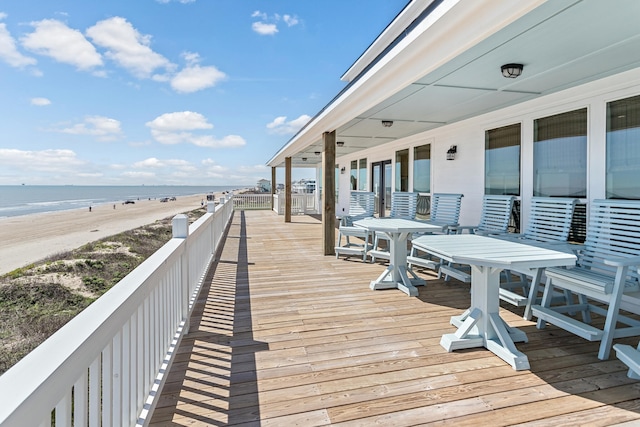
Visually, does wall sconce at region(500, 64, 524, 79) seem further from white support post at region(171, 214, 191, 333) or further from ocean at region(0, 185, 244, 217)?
ocean at region(0, 185, 244, 217)

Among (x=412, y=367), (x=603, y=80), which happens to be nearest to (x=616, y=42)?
(x=603, y=80)

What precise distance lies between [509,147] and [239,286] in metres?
4.26

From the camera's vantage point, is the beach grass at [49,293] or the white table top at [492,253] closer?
the white table top at [492,253]

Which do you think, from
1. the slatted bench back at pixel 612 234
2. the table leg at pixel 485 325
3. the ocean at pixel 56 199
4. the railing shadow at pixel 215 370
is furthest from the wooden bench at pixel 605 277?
the ocean at pixel 56 199

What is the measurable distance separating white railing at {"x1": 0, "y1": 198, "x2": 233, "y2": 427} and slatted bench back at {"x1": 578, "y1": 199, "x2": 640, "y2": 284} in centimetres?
328

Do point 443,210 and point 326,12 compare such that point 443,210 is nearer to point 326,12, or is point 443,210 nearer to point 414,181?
point 414,181

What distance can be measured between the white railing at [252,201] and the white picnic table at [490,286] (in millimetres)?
15043

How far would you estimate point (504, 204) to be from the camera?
442 centimetres

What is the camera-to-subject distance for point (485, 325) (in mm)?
2500

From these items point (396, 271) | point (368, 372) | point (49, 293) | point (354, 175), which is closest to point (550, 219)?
point (396, 271)

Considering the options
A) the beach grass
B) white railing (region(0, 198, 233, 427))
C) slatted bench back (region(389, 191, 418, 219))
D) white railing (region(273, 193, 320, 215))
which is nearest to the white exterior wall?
slatted bench back (region(389, 191, 418, 219))

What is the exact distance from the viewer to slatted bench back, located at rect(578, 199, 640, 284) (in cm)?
273

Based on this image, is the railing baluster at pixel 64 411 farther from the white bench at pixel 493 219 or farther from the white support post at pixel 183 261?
the white bench at pixel 493 219

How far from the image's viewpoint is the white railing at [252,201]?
17.2m
